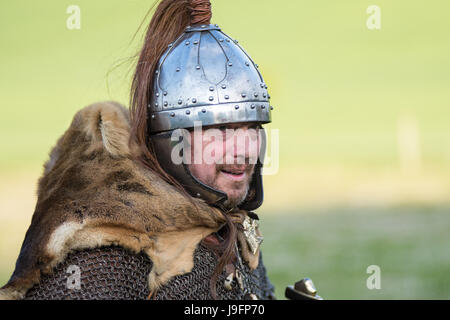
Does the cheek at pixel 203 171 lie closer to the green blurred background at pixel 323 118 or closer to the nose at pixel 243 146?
the nose at pixel 243 146

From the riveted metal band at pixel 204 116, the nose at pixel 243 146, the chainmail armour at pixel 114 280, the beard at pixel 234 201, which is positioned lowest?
the chainmail armour at pixel 114 280

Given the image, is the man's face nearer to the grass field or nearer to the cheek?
the cheek

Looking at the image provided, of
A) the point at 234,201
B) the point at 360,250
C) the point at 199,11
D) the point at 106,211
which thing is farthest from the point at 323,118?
the point at 106,211

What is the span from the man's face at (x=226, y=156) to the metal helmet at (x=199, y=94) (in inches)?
2.9

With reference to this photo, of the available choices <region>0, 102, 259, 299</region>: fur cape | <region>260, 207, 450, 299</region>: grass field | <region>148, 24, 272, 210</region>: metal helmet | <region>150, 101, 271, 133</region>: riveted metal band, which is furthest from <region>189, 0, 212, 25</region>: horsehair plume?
<region>260, 207, 450, 299</region>: grass field

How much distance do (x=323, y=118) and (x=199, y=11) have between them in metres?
18.4

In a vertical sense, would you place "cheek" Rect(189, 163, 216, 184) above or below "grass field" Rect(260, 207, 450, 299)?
above

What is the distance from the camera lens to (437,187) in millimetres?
14633

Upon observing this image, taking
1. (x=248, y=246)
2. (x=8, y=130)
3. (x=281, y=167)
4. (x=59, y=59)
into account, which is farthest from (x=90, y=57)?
(x=248, y=246)

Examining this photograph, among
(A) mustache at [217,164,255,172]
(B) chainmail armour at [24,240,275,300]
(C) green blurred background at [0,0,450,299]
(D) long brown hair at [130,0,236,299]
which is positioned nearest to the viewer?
(B) chainmail armour at [24,240,275,300]

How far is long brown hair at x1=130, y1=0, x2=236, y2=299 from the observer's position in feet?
12.8

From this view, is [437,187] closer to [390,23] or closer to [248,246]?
[248,246]

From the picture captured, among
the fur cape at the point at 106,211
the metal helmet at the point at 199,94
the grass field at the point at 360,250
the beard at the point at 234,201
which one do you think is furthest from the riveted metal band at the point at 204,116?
the grass field at the point at 360,250

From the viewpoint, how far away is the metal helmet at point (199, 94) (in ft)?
12.9
